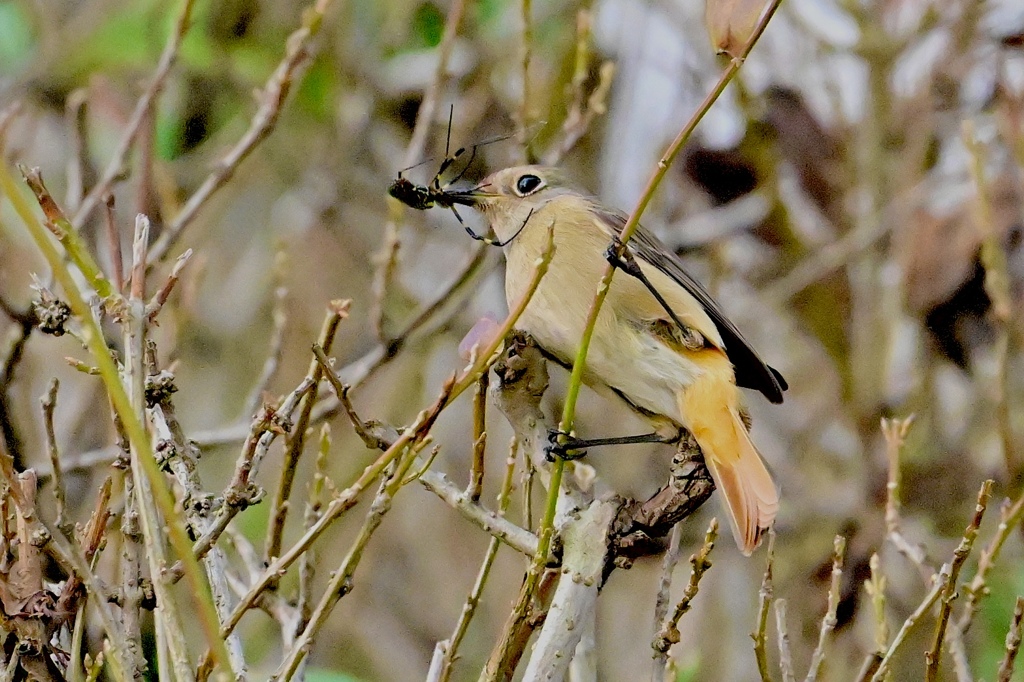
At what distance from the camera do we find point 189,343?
504 cm

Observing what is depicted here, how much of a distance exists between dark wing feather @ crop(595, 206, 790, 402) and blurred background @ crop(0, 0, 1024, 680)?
1.14 m

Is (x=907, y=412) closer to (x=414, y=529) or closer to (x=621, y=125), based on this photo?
(x=621, y=125)

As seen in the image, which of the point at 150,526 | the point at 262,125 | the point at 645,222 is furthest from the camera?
the point at 645,222

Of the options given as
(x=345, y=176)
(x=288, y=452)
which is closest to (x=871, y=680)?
(x=288, y=452)

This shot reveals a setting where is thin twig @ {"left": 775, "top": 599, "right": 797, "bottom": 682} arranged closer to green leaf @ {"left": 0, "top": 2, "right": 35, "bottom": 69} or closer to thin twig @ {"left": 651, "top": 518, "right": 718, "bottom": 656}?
thin twig @ {"left": 651, "top": 518, "right": 718, "bottom": 656}

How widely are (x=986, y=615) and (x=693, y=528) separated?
1157 millimetres

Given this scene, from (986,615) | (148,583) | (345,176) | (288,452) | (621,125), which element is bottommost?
(148,583)

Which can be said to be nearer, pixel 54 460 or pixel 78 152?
pixel 54 460

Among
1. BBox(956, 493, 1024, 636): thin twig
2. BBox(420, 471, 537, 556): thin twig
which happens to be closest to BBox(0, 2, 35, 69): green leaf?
BBox(420, 471, 537, 556): thin twig

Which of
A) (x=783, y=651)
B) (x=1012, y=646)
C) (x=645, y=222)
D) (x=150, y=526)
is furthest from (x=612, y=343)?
(x=645, y=222)

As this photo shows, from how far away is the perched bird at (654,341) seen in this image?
2354 mm

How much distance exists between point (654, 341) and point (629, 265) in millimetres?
455

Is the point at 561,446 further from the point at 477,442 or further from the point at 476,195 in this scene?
the point at 476,195

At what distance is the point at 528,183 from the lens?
10.3ft
